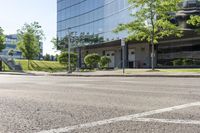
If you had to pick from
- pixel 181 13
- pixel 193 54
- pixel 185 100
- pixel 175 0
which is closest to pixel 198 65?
pixel 193 54

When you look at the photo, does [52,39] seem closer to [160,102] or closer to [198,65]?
[198,65]

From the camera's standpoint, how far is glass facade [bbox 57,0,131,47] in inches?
Result: 2292

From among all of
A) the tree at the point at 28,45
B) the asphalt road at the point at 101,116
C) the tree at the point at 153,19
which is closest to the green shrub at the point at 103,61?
the tree at the point at 153,19

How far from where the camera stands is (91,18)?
69.0 metres

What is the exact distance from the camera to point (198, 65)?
4506cm

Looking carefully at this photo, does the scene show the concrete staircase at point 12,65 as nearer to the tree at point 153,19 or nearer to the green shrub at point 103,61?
the green shrub at point 103,61

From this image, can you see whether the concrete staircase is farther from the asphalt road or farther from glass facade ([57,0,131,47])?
the asphalt road

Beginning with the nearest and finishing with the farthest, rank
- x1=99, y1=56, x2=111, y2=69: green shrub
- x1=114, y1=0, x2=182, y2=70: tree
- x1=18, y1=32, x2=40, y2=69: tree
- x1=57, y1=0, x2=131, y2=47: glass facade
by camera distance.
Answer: x1=114, y1=0, x2=182, y2=70: tree
x1=99, y1=56, x2=111, y2=69: green shrub
x1=57, y1=0, x2=131, y2=47: glass facade
x1=18, y1=32, x2=40, y2=69: tree

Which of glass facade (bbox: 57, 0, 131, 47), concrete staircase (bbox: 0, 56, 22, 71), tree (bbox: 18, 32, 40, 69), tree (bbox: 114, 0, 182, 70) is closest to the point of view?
tree (bbox: 114, 0, 182, 70)

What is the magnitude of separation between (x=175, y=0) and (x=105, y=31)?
27.0 meters

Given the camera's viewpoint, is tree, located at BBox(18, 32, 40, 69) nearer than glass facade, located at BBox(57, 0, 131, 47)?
No

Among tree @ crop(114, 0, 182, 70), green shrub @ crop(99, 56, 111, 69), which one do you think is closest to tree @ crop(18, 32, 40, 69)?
green shrub @ crop(99, 56, 111, 69)

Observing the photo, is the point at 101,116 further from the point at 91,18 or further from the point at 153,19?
the point at 91,18

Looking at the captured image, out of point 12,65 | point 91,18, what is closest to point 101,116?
point 12,65
